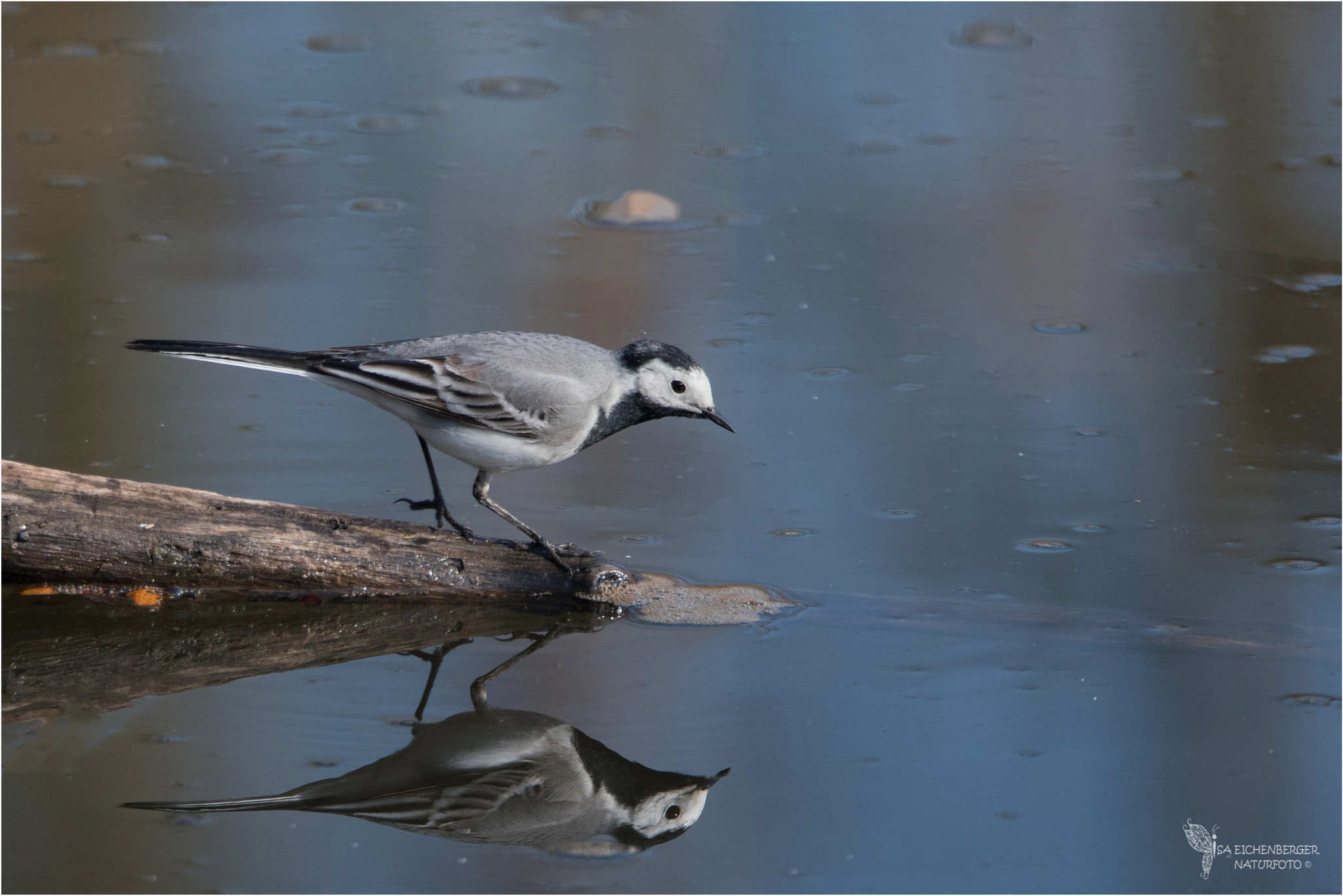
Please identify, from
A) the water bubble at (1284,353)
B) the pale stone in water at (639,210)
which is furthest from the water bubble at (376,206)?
the water bubble at (1284,353)

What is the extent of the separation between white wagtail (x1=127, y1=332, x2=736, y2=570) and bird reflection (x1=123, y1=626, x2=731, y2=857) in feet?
2.51

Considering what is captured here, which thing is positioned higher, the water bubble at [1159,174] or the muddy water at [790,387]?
the water bubble at [1159,174]

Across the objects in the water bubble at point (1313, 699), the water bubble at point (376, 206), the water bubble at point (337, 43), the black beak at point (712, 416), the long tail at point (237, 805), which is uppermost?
the water bubble at point (337, 43)

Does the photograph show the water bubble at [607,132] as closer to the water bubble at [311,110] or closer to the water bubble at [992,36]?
the water bubble at [311,110]

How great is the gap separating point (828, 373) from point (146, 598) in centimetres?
319

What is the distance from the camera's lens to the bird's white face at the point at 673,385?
470cm

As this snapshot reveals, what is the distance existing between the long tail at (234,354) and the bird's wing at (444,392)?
0.21ft

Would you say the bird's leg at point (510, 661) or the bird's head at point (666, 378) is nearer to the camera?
the bird's leg at point (510, 661)

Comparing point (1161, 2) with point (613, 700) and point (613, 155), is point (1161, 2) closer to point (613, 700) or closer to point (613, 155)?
point (613, 155)

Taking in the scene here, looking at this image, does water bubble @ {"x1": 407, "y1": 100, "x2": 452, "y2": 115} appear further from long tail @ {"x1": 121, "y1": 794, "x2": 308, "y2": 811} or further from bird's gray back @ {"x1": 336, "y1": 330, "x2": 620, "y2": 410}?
long tail @ {"x1": 121, "y1": 794, "x2": 308, "y2": 811}

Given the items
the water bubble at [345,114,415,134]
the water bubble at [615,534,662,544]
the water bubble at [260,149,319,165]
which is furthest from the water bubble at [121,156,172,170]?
the water bubble at [615,534,662,544]

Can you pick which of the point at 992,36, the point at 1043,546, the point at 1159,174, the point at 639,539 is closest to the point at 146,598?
the point at 639,539

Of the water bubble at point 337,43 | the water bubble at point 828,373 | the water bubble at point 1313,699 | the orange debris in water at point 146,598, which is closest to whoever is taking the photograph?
the water bubble at point 1313,699

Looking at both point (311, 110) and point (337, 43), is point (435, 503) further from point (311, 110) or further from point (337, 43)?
point (337, 43)
